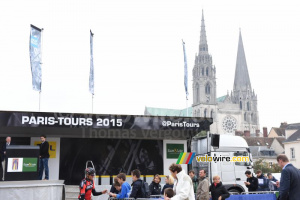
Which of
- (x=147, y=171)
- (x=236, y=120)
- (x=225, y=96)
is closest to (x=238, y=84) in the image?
(x=225, y=96)

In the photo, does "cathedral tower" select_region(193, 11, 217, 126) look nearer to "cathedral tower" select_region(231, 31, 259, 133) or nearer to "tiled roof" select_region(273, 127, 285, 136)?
"cathedral tower" select_region(231, 31, 259, 133)

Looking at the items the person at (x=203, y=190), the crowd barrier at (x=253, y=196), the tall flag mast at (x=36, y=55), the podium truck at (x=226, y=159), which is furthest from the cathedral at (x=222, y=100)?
the person at (x=203, y=190)

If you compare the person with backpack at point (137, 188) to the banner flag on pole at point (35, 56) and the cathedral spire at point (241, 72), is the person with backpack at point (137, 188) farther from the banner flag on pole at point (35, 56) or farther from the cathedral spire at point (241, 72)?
the cathedral spire at point (241, 72)

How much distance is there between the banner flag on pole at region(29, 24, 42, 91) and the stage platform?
10.1 m

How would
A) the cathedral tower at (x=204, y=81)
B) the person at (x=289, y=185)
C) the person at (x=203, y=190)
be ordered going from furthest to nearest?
the cathedral tower at (x=204, y=81) → the person at (x=203, y=190) → the person at (x=289, y=185)

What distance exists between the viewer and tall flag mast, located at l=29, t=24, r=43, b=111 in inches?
796

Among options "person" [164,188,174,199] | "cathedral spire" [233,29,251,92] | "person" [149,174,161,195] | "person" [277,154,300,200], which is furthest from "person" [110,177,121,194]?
"cathedral spire" [233,29,251,92]

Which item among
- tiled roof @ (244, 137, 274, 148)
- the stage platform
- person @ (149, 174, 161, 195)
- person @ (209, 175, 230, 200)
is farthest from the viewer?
tiled roof @ (244, 137, 274, 148)

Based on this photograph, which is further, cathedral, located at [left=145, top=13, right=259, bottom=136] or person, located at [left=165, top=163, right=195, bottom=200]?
cathedral, located at [left=145, top=13, right=259, bottom=136]

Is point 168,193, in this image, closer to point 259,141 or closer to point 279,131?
point 259,141

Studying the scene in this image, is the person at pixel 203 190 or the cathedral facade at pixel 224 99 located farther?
the cathedral facade at pixel 224 99

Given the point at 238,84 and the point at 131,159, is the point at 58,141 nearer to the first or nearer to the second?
the point at 131,159

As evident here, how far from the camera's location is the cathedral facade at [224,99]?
154m

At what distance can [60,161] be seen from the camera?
1855 cm
